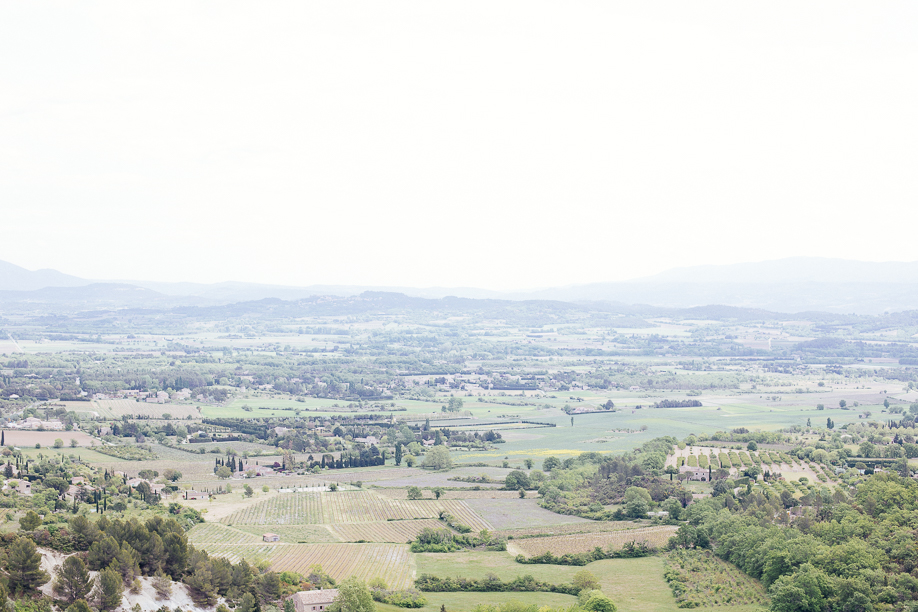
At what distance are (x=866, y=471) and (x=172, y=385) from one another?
247ft

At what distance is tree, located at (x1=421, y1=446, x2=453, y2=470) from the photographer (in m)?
59.0

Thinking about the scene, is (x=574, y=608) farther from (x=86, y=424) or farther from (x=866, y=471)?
(x=86, y=424)

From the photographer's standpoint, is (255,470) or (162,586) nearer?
(162,586)

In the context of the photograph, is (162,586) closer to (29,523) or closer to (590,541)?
(29,523)

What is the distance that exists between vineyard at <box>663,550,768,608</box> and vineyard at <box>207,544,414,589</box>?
10054mm

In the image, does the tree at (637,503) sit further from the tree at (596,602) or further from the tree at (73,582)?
the tree at (73,582)

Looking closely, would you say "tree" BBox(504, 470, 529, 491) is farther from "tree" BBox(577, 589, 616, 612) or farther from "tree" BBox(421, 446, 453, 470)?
"tree" BBox(577, 589, 616, 612)

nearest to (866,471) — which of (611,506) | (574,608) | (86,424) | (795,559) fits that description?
(611,506)

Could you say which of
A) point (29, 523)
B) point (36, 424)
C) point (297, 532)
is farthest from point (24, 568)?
point (36, 424)

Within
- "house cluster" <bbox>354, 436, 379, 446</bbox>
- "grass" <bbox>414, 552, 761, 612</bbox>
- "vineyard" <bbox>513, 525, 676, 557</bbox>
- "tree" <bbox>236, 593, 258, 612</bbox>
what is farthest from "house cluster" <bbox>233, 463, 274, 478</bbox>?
"tree" <bbox>236, 593, 258, 612</bbox>

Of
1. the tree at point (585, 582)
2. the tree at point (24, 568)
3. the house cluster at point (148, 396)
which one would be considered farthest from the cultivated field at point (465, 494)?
the house cluster at point (148, 396)

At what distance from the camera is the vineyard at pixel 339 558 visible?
3444 cm

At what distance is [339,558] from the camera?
121 feet

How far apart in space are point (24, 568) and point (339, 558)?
45.1 feet
